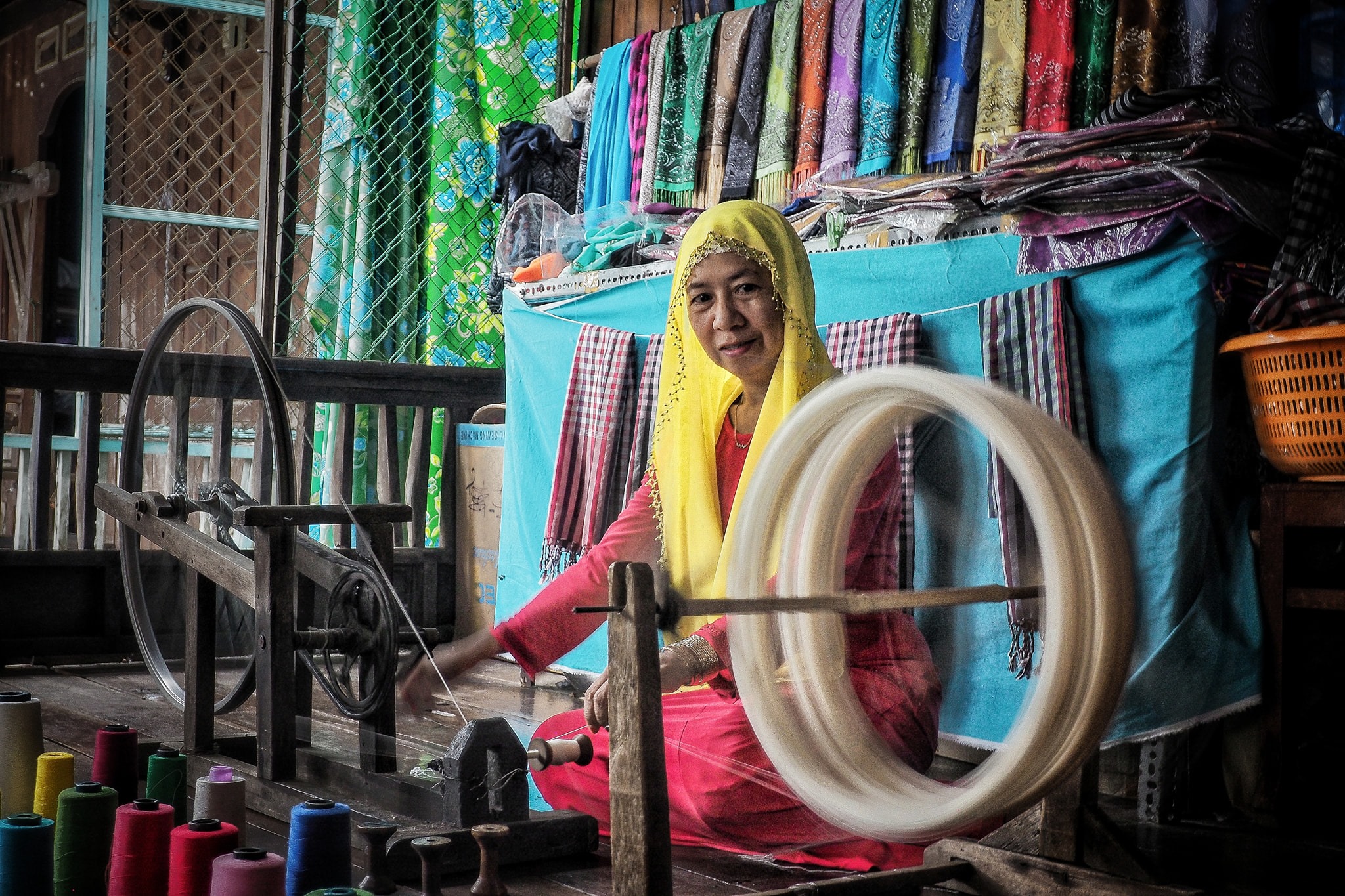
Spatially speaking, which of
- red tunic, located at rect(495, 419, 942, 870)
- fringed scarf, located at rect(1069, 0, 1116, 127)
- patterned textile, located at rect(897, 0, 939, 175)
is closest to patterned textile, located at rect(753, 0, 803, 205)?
patterned textile, located at rect(897, 0, 939, 175)

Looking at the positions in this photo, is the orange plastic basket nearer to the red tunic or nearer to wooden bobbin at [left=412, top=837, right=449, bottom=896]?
the red tunic

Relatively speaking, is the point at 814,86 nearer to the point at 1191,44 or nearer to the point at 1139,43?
the point at 1139,43

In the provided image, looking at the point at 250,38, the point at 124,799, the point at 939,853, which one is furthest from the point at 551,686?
the point at 250,38

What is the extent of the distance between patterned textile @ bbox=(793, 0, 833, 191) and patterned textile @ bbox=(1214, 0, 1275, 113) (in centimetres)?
96

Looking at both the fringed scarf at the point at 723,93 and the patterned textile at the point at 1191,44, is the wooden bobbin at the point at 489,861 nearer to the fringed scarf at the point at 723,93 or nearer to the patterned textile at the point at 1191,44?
the patterned textile at the point at 1191,44


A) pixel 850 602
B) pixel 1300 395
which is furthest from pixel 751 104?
pixel 850 602

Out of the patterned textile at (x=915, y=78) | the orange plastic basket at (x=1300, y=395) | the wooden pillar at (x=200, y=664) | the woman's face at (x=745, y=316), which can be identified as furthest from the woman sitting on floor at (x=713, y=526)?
the patterned textile at (x=915, y=78)

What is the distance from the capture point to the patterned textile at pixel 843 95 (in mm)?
2969

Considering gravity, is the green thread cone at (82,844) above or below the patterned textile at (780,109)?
below

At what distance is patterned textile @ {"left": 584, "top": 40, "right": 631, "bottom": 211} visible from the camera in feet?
12.1

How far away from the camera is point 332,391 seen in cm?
370

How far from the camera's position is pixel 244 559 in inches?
81.8

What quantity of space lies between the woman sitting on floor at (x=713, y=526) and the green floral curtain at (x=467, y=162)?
2545 mm

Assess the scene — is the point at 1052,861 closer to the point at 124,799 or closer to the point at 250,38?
the point at 124,799
